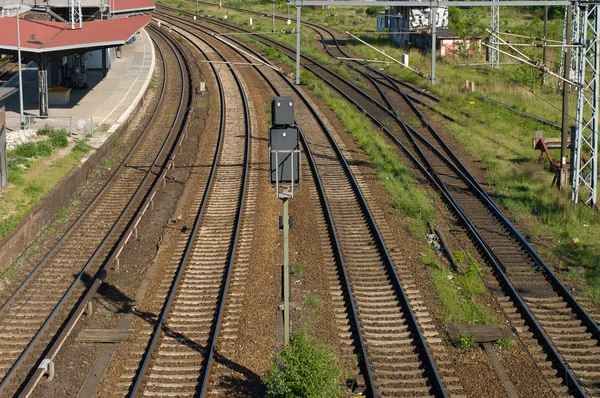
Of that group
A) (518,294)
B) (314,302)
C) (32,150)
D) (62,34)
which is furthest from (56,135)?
(518,294)

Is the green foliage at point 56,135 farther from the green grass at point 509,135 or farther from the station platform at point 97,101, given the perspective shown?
the green grass at point 509,135

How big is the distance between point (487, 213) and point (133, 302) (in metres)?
9.89

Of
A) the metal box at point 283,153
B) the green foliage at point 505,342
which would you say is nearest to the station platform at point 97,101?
the metal box at point 283,153

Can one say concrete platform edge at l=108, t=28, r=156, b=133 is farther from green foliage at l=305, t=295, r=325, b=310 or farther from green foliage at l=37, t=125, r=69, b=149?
green foliage at l=305, t=295, r=325, b=310

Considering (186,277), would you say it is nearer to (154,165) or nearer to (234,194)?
(234,194)

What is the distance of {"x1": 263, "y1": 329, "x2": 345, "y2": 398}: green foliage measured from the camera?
36.6 feet

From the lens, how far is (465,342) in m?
13.4

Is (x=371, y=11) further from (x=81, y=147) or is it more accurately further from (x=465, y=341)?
(x=465, y=341)

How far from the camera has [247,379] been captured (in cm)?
1233

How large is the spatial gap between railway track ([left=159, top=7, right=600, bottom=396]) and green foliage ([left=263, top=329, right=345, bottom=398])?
3.48 metres

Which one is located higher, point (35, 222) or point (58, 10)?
point (58, 10)

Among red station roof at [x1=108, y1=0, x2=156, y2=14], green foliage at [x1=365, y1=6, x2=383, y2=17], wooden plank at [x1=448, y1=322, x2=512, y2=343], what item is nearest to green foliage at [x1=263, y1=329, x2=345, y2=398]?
wooden plank at [x1=448, y1=322, x2=512, y2=343]

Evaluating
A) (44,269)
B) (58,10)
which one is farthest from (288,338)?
(58,10)

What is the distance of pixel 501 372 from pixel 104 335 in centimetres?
654
